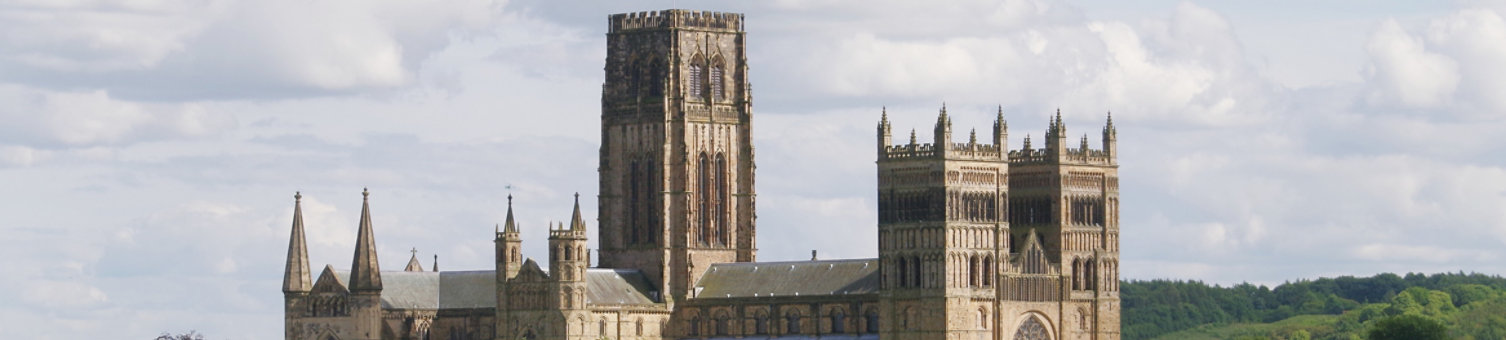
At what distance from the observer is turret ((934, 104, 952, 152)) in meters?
171

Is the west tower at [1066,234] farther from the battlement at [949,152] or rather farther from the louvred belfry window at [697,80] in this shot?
the louvred belfry window at [697,80]

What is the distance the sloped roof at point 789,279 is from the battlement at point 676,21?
519 inches

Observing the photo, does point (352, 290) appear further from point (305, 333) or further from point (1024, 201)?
point (1024, 201)

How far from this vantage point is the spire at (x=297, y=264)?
184 metres

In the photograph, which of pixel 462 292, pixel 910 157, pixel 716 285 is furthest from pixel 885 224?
pixel 462 292

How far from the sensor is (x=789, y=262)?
18175 centimetres

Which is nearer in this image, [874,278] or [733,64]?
[874,278]

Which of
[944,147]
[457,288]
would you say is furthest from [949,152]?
[457,288]

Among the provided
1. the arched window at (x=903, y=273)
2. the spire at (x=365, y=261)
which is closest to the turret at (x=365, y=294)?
the spire at (x=365, y=261)

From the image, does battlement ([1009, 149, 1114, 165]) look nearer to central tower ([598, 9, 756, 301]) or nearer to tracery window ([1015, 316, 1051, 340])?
tracery window ([1015, 316, 1051, 340])

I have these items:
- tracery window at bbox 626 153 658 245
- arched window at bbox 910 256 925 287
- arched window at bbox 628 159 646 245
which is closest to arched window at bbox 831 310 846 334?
arched window at bbox 910 256 925 287

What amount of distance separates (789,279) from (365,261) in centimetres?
2253

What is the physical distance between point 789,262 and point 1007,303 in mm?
13596

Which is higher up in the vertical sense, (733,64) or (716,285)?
(733,64)
